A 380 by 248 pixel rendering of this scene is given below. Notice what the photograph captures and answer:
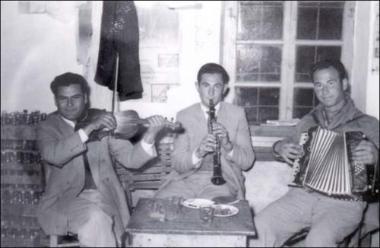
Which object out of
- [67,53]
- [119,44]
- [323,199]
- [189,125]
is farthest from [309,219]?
[67,53]

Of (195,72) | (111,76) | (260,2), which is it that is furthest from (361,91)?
(111,76)

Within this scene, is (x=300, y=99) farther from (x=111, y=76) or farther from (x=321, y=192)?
(x=111, y=76)

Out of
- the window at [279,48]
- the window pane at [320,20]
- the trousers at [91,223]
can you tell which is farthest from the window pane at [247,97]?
the trousers at [91,223]

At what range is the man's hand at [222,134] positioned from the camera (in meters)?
3.48

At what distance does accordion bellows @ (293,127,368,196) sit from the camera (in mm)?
3325

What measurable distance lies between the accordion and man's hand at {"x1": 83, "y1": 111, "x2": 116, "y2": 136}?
60.3 inches

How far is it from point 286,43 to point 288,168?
54.8 inches

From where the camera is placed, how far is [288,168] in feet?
14.2

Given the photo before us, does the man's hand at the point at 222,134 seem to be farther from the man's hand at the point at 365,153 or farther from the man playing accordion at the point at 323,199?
the man's hand at the point at 365,153

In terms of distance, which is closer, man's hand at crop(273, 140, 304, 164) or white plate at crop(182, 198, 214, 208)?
white plate at crop(182, 198, 214, 208)

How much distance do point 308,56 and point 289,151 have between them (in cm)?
156

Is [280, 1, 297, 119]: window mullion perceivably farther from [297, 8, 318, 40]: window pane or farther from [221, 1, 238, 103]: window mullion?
[221, 1, 238, 103]: window mullion

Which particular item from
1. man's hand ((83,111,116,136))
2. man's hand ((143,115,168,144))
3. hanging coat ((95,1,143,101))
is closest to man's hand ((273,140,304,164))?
man's hand ((143,115,168,144))

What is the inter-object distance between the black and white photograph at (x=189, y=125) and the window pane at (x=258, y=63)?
1cm
